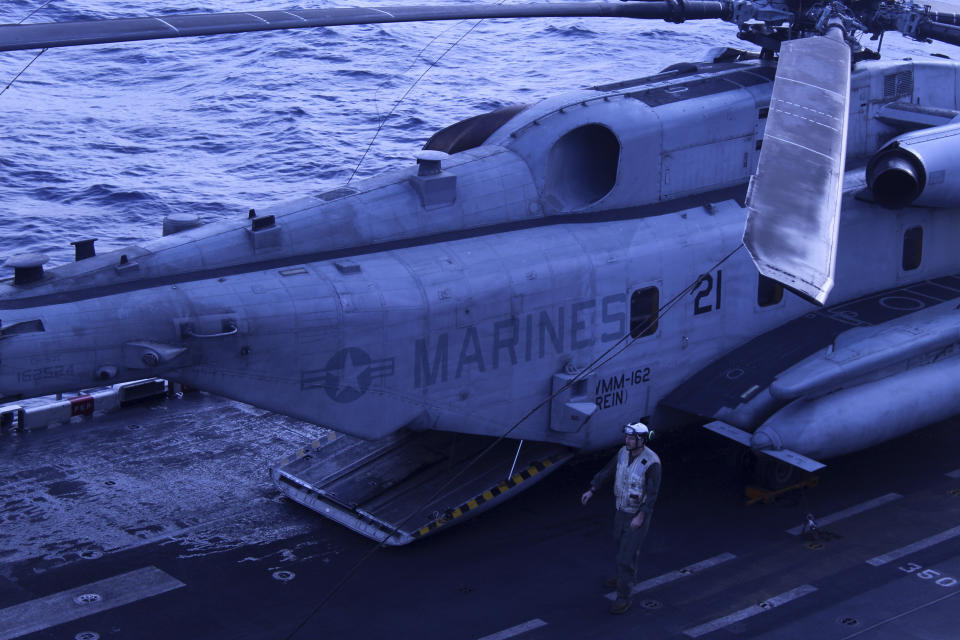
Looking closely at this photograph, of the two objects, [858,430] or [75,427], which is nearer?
[858,430]

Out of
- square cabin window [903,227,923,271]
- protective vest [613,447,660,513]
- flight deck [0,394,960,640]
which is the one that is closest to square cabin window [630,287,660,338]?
flight deck [0,394,960,640]

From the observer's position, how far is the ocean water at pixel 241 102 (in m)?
27.7

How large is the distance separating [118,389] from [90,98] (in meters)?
20.2

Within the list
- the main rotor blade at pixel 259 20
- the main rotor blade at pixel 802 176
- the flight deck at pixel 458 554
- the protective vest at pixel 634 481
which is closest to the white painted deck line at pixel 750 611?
the flight deck at pixel 458 554

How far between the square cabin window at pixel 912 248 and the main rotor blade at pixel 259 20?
4094mm

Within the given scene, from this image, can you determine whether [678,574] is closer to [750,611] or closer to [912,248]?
[750,611]

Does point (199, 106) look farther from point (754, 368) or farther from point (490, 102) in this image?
point (754, 368)

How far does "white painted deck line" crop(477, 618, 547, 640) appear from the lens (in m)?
11.5

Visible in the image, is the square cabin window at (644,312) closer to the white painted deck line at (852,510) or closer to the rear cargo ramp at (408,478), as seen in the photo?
the rear cargo ramp at (408,478)

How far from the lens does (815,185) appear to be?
9.34m

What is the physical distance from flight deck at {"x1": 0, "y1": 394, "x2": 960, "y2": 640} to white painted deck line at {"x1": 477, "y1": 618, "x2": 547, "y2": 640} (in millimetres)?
44

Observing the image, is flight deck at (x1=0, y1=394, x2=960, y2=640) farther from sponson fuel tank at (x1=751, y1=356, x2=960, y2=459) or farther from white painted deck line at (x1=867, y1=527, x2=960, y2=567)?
sponson fuel tank at (x1=751, y1=356, x2=960, y2=459)

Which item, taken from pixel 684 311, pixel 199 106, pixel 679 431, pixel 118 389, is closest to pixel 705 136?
pixel 684 311

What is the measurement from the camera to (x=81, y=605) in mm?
11867
